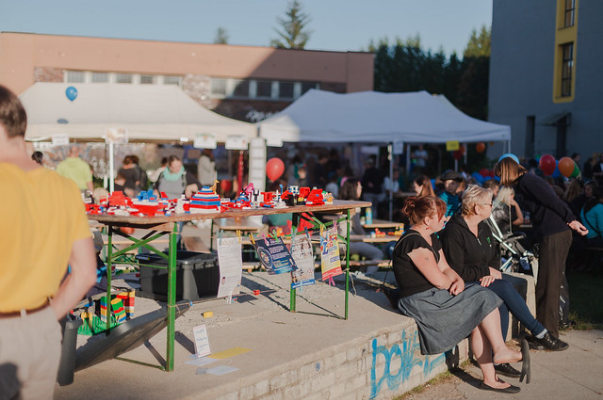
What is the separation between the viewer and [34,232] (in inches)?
87.7

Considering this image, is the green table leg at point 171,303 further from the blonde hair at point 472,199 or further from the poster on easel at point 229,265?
the blonde hair at point 472,199

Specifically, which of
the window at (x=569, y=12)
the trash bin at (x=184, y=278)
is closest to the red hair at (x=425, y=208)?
the trash bin at (x=184, y=278)

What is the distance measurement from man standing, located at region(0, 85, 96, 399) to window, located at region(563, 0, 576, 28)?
27763mm

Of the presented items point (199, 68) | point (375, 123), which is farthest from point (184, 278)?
point (199, 68)

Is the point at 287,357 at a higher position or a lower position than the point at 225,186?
lower

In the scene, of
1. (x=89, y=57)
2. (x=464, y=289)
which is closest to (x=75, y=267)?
(x=464, y=289)

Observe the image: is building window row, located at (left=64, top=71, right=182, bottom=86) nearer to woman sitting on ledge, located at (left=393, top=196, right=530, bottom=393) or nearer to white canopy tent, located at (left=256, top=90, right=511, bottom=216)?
white canopy tent, located at (left=256, top=90, right=511, bottom=216)

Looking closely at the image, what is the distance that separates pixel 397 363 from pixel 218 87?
81.3ft

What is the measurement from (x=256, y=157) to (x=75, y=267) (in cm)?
1188

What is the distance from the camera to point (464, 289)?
5.41m

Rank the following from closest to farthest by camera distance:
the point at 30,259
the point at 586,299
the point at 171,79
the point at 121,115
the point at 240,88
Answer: the point at 30,259 → the point at 586,299 → the point at 121,115 → the point at 171,79 → the point at 240,88

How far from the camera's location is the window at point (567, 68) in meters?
27.0

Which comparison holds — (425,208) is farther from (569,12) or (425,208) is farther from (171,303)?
(569,12)

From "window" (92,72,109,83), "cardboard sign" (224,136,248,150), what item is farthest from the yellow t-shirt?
"window" (92,72,109,83)
